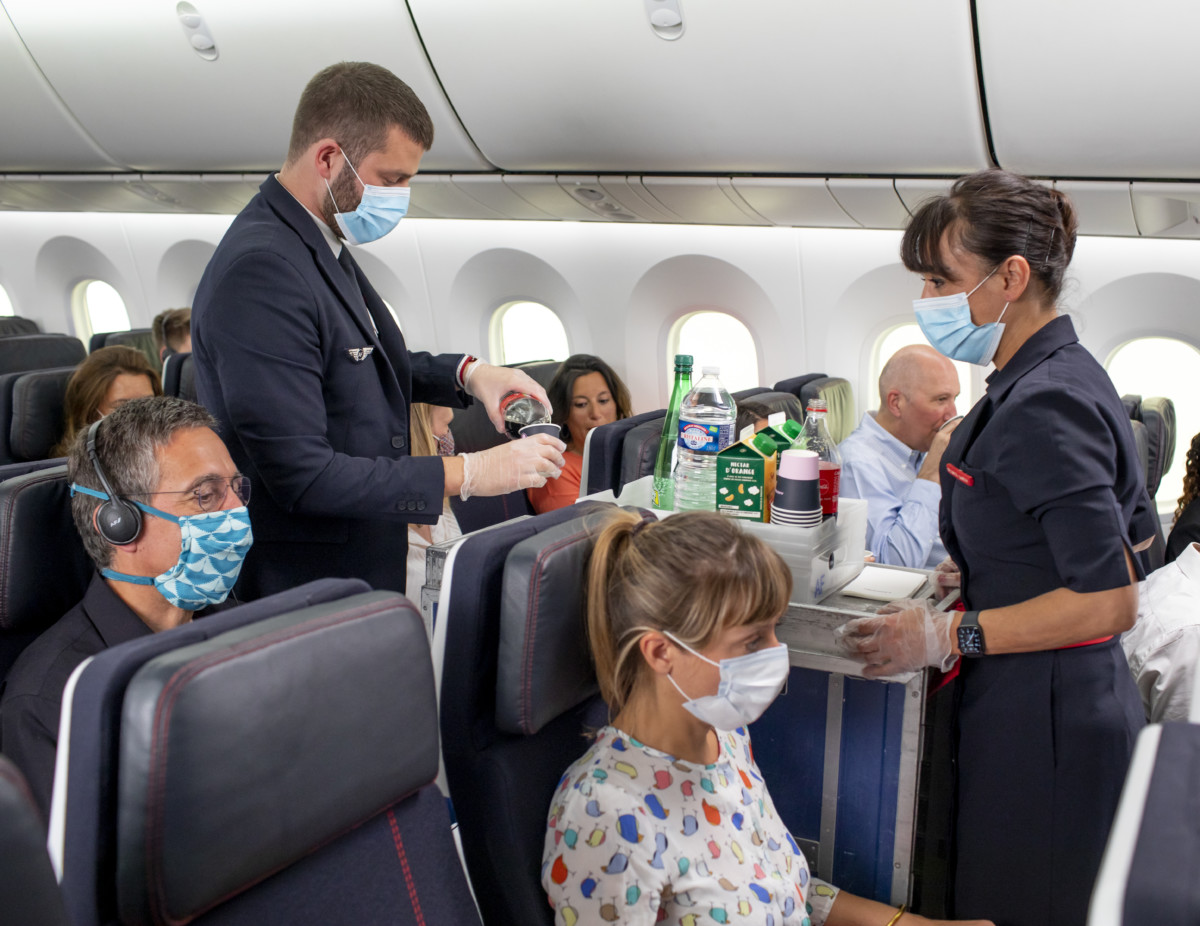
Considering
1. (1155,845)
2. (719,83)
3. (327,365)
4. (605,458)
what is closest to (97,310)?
(719,83)

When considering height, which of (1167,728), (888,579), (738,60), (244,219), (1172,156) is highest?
(738,60)

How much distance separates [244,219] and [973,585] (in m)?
1.65

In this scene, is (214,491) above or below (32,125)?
below

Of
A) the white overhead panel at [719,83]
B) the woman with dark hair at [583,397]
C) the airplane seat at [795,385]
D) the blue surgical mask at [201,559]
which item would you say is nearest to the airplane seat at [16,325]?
the white overhead panel at [719,83]

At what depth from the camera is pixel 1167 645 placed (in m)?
2.33

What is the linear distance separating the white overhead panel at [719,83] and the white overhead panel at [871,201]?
0.08 meters

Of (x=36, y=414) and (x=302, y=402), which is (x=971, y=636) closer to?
(x=302, y=402)

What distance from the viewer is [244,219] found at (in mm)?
2189

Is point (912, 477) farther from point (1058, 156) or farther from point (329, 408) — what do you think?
point (329, 408)

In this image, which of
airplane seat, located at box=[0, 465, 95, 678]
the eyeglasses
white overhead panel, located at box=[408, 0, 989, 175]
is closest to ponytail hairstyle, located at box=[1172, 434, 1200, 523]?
white overhead panel, located at box=[408, 0, 989, 175]

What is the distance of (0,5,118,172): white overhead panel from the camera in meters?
5.54

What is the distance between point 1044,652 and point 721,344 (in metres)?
4.63

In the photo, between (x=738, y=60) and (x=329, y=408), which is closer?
(x=329, y=408)

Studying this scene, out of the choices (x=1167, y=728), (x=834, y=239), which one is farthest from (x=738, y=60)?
(x=1167, y=728)
